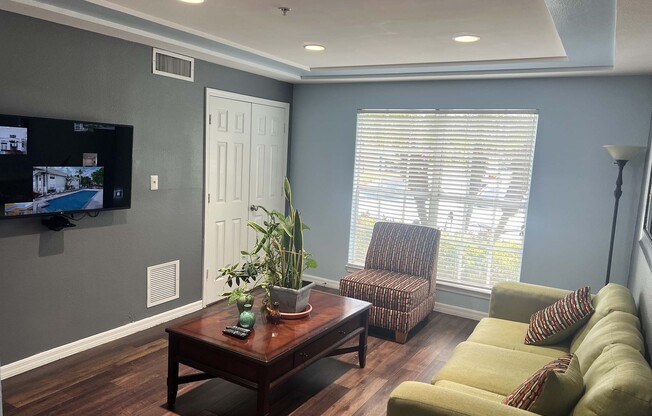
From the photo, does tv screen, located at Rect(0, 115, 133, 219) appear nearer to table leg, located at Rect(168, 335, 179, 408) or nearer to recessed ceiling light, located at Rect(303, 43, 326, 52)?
table leg, located at Rect(168, 335, 179, 408)

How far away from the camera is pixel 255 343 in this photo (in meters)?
2.59

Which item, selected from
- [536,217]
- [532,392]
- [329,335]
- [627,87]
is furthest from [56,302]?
[627,87]

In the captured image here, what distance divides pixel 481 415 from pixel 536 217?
295cm

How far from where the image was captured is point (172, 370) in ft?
9.14

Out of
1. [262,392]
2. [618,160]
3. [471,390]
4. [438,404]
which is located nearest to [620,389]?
[438,404]

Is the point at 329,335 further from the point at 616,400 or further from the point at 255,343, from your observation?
the point at 616,400

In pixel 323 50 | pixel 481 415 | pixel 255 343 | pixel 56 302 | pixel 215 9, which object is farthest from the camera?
pixel 323 50

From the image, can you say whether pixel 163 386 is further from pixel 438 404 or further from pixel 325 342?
pixel 438 404

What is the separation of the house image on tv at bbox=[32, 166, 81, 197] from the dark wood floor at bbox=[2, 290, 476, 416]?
118cm

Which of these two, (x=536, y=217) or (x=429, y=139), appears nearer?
(x=536, y=217)

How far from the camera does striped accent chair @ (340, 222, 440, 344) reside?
3963 millimetres

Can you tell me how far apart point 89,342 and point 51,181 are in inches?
48.7

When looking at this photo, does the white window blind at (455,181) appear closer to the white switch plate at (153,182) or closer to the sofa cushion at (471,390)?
the white switch plate at (153,182)

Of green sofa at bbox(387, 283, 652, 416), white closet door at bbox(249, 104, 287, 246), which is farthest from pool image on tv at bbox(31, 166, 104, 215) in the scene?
green sofa at bbox(387, 283, 652, 416)
